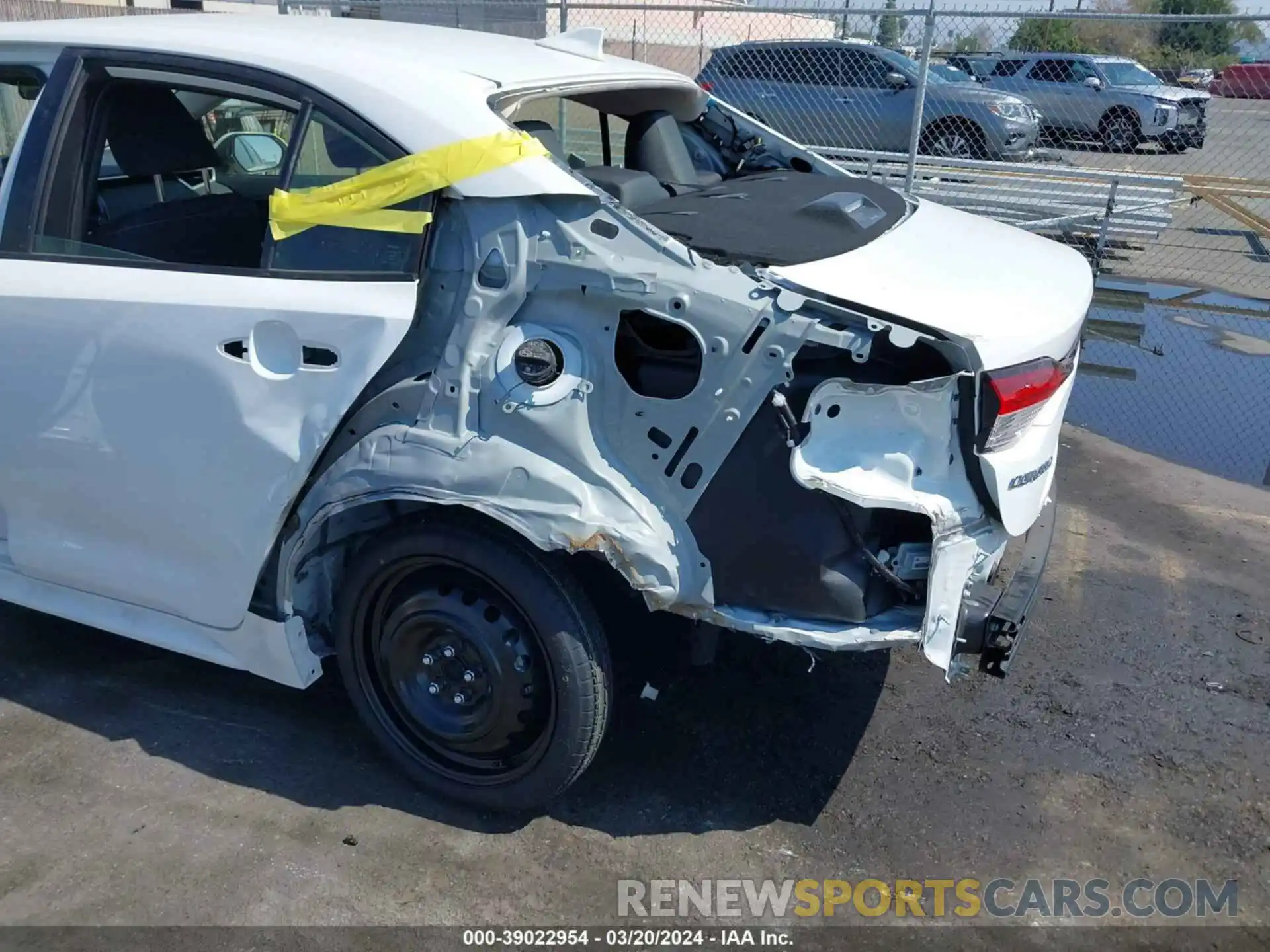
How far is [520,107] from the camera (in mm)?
2818

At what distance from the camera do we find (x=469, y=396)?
100 inches

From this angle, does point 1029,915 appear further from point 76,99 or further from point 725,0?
point 725,0

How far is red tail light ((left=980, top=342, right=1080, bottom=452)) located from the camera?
2.39 m

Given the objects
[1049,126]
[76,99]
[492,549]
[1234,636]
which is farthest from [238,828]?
[1049,126]

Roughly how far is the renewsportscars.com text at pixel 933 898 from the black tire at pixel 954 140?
10794 millimetres

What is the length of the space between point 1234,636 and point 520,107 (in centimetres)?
323

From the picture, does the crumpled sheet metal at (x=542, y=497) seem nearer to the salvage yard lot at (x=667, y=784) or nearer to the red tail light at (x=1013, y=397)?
the salvage yard lot at (x=667, y=784)

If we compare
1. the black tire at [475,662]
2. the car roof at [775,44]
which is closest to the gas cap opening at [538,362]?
the black tire at [475,662]

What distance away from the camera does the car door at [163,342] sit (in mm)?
2629

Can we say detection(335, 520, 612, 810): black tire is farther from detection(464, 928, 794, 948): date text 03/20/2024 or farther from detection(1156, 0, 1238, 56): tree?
detection(1156, 0, 1238, 56): tree

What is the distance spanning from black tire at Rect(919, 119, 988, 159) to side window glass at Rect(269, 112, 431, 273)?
421 inches

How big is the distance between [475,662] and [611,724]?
0.71m

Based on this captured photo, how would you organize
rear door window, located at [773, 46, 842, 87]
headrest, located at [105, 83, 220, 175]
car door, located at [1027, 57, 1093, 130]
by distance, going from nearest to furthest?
headrest, located at [105, 83, 220, 175] < rear door window, located at [773, 46, 842, 87] < car door, located at [1027, 57, 1093, 130]

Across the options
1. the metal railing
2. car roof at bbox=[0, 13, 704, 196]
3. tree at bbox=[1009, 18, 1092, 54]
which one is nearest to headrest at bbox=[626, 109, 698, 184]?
car roof at bbox=[0, 13, 704, 196]
